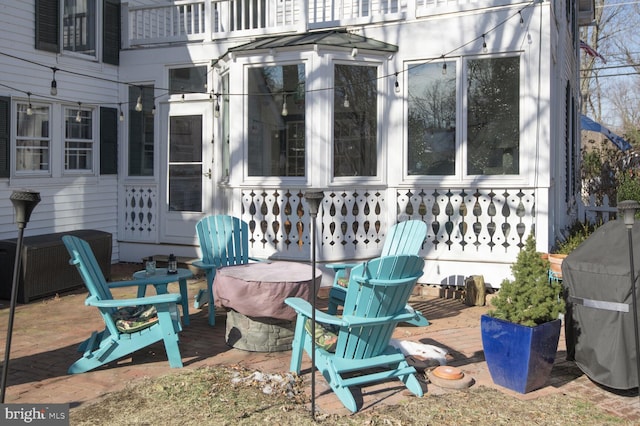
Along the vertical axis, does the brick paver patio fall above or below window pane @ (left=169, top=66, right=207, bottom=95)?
below

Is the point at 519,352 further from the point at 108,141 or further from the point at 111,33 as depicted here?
the point at 111,33

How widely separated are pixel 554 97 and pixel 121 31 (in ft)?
23.1

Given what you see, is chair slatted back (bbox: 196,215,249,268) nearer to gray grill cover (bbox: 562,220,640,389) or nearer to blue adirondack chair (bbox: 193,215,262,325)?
blue adirondack chair (bbox: 193,215,262,325)

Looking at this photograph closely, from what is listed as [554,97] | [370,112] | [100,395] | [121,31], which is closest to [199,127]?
[121,31]

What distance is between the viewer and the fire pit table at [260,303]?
16.7 ft

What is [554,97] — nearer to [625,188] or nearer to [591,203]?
[625,188]

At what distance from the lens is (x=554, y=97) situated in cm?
851

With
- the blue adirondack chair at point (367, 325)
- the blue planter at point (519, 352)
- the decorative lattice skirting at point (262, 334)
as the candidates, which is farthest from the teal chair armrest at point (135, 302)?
the blue planter at point (519, 352)

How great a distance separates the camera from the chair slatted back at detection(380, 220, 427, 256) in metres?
5.73

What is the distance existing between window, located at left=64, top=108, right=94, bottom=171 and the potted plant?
7.26m

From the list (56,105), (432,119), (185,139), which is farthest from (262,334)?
(56,105)

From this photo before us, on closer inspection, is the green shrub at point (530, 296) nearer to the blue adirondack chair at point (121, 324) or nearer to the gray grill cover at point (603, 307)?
the gray grill cover at point (603, 307)

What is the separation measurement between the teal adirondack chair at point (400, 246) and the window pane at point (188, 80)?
4.72m

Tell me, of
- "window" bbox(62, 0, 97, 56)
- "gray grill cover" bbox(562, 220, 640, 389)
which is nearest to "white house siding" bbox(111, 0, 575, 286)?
"window" bbox(62, 0, 97, 56)
